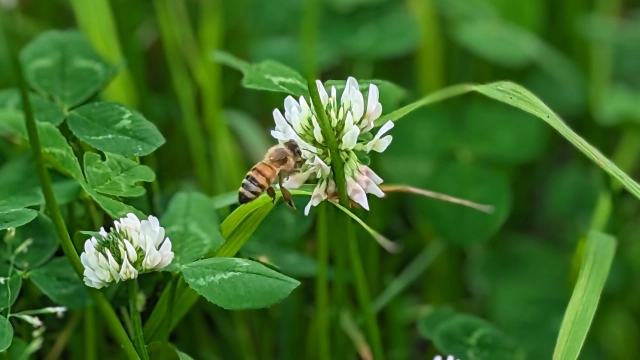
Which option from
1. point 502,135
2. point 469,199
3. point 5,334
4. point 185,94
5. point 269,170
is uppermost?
point 502,135

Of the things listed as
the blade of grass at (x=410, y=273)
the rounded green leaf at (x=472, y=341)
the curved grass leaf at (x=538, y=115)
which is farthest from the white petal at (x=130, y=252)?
the blade of grass at (x=410, y=273)

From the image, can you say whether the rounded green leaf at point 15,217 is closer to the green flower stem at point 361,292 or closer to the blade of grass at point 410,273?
the green flower stem at point 361,292

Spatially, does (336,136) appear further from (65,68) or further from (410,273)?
(410,273)

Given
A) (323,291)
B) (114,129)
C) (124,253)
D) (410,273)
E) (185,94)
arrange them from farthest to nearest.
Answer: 1. (185,94)
2. (410,273)
3. (323,291)
4. (114,129)
5. (124,253)

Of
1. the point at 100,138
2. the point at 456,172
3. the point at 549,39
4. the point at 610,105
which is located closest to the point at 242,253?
the point at 100,138

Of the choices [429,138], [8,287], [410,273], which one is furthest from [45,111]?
[429,138]

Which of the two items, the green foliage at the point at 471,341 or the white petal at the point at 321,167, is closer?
the white petal at the point at 321,167

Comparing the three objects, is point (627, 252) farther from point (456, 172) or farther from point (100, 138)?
point (100, 138)
